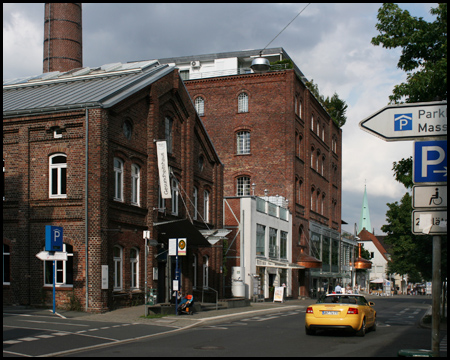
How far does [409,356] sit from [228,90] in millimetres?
45953

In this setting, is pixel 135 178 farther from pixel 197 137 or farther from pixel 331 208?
pixel 331 208

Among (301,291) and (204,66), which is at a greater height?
(204,66)

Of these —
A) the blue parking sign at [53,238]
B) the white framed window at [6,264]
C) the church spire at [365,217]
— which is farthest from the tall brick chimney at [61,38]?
the church spire at [365,217]

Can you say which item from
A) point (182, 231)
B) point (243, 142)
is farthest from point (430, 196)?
point (243, 142)

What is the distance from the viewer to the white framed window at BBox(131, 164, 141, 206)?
28747mm

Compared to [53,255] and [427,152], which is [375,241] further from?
[427,152]

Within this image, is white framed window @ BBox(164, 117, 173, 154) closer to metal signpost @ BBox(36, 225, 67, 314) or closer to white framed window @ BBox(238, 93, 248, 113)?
metal signpost @ BBox(36, 225, 67, 314)

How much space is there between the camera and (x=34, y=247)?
2630 centimetres

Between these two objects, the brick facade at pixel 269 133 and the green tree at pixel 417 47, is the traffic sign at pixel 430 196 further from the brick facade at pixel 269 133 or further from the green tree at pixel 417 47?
the brick facade at pixel 269 133

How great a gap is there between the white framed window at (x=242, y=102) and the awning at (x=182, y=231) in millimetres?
23718

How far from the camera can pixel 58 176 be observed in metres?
26.4

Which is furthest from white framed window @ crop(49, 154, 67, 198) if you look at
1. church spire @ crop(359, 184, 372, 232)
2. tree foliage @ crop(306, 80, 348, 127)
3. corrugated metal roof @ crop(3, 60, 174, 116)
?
church spire @ crop(359, 184, 372, 232)

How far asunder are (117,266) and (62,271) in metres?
2.39

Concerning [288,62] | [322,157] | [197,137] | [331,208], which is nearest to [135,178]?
[197,137]
